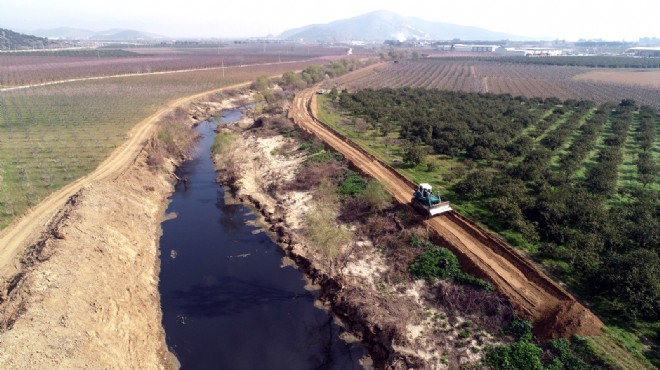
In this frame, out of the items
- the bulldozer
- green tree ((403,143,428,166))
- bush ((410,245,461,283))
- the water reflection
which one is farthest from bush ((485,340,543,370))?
green tree ((403,143,428,166))

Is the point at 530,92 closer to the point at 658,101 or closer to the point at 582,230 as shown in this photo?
the point at 658,101

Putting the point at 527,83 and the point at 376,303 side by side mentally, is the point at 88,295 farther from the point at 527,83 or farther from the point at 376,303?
the point at 527,83

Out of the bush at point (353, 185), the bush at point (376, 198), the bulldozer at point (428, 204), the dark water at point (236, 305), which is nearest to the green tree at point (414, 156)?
the bush at point (353, 185)

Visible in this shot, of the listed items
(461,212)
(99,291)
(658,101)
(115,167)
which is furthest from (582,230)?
(658,101)

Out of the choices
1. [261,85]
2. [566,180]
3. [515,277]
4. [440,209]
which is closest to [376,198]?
[440,209]

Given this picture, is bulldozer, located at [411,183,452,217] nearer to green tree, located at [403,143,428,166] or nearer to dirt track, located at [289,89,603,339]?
dirt track, located at [289,89,603,339]

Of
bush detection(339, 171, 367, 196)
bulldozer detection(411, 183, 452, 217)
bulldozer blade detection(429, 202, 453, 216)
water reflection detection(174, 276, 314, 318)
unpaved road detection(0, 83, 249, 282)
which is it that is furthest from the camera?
bush detection(339, 171, 367, 196)

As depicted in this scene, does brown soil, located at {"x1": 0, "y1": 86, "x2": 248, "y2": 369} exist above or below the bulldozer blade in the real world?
below
